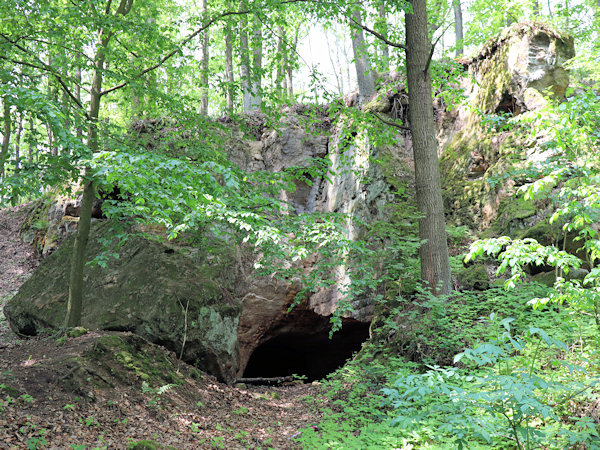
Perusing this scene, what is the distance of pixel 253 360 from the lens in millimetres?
11406

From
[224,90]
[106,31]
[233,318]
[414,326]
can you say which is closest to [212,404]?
[233,318]

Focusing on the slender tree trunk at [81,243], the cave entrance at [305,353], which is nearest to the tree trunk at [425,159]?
the cave entrance at [305,353]

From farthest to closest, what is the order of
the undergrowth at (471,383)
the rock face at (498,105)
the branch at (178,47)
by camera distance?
1. the rock face at (498,105)
2. the branch at (178,47)
3. the undergrowth at (471,383)

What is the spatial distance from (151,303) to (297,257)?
3.31 meters

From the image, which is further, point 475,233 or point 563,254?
point 475,233

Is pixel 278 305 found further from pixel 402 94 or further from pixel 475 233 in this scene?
pixel 402 94

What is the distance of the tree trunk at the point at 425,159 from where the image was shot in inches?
263

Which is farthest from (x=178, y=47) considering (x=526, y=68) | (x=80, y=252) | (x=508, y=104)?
(x=526, y=68)

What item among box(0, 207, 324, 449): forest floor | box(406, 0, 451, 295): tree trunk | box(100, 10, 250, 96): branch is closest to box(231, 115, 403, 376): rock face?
box(406, 0, 451, 295): tree trunk

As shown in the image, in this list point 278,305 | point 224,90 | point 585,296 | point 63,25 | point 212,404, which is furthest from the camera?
point 278,305

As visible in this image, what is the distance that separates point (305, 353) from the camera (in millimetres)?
12469

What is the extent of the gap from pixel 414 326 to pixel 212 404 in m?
3.48

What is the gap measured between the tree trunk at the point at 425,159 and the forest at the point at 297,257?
0.04 m

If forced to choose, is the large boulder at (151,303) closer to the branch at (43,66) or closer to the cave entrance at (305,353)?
the branch at (43,66)
